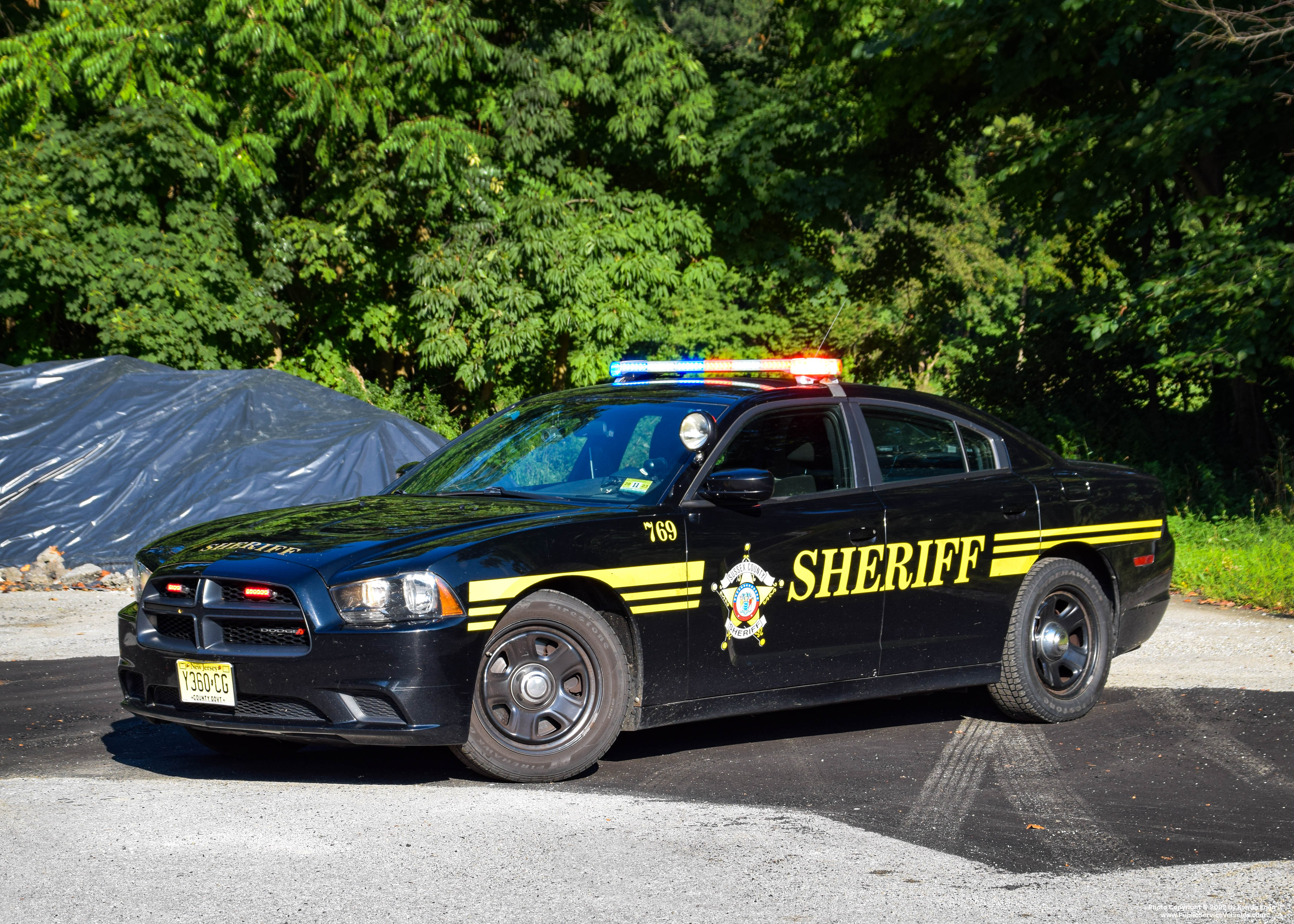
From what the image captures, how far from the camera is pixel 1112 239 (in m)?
20.0

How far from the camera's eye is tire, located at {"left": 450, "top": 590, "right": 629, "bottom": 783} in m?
5.42

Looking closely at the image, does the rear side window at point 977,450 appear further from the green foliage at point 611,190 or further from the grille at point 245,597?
the green foliage at point 611,190

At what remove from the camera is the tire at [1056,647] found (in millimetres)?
7000

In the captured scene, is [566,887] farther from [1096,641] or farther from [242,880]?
[1096,641]

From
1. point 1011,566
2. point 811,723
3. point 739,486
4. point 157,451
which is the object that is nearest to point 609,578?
point 739,486

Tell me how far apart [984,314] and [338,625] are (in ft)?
75.0

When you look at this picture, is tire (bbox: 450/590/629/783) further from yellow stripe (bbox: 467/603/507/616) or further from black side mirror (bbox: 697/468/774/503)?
black side mirror (bbox: 697/468/774/503)

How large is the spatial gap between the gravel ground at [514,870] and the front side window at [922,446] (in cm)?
206

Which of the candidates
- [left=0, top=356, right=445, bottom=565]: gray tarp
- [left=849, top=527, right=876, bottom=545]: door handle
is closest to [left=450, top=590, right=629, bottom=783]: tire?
[left=849, top=527, right=876, bottom=545]: door handle

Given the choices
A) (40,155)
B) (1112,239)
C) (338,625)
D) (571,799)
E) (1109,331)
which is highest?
(40,155)

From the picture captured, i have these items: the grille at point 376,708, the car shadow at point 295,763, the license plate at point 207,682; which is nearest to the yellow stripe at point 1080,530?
the car shadow at point 295,763

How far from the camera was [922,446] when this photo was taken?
22.6 ft

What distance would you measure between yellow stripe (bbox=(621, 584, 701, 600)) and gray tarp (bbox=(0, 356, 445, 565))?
847 cm

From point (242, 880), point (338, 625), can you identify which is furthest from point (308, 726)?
point (242, 880)
